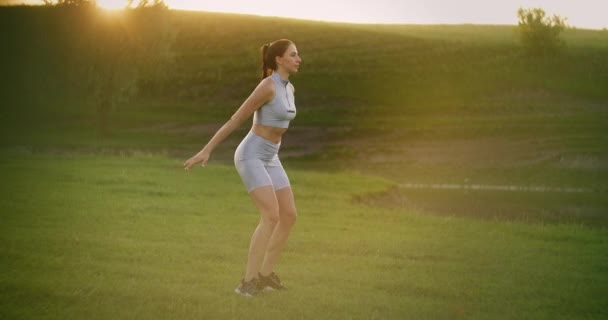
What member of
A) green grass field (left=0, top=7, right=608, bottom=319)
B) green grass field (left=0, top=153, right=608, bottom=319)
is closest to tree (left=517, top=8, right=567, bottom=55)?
green grass field (left=0, top=7, right=608, bottom=319)

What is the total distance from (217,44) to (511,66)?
1281 inches

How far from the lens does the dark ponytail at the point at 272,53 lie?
855 centimetres

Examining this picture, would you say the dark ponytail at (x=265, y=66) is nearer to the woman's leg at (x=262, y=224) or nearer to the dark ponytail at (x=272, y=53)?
the dark ponytail at (x=272, y=53)

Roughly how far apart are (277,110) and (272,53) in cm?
66

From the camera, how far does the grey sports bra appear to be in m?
8.37

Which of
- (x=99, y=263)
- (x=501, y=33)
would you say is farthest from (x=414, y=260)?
(x=501, y=33)

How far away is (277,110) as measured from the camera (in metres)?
8.38

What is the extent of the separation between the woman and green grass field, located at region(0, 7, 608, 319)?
2.39ft

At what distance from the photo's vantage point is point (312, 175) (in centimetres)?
3045

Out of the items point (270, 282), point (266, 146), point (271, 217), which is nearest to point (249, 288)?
point (270, 282)

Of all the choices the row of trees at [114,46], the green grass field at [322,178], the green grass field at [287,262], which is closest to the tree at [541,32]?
the green grass field at [322,178]

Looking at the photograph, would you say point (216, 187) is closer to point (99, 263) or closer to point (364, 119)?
point (99, 263)

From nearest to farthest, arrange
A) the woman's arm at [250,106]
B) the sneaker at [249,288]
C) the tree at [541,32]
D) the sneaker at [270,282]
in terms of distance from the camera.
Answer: the woman's arm at [250,106], the sneaker at [249,288], the sneaker at [270,282], the tree at [541,32]

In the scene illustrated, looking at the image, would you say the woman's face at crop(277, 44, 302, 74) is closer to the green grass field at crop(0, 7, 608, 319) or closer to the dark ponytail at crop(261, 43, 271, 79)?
the dark ponytail at crop(261, 43, 271, 79)
